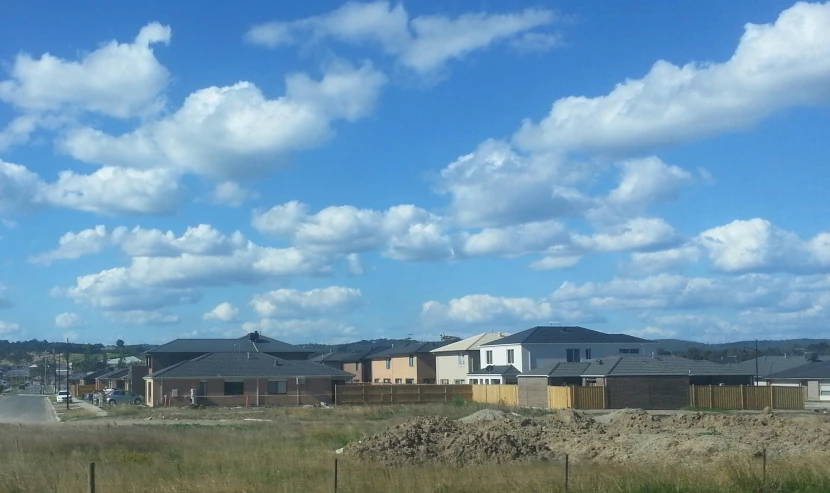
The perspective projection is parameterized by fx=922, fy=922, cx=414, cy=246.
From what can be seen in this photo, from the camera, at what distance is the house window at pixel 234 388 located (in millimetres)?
76750

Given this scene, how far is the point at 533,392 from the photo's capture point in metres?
71.2

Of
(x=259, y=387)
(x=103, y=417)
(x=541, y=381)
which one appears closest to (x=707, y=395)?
(x=541, y=381)

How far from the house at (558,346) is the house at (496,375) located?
61 centimetres

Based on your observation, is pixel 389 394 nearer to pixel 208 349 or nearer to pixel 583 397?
pixel 583 397

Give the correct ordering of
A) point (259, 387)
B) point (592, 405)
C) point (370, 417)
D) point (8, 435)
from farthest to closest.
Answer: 1. point (259, 387)
2. point (592, 405)
3. point (370, 417)
4. point (8, 435)

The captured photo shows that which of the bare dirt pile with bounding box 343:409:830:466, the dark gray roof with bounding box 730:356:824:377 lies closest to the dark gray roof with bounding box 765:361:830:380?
the dark gray roof with bounding box 730:356:824:377

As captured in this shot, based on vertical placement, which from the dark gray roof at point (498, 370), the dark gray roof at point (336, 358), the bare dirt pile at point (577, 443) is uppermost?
the dark gray roof at point (336, 358)

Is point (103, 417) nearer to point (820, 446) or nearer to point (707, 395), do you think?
point (707, 395)

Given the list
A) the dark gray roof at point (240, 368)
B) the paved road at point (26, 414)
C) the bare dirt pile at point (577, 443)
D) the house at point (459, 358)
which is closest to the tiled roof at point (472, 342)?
the house at point (459, 358)

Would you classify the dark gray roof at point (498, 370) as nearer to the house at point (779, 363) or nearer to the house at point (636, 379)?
the house at point (636, 379)

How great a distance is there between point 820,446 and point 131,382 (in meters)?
93.3

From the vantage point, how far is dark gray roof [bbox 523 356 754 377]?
6788cm

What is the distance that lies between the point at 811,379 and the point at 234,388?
166ft

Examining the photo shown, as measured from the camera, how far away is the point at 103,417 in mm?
62031
